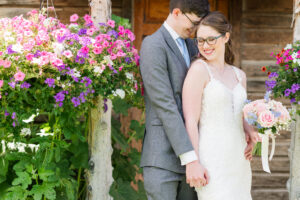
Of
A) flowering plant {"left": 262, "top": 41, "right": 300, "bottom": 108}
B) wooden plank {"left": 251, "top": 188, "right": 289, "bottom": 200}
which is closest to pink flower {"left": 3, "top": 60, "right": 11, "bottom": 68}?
flowering plant {"left": 262, "top": 41, "right": 300, "bottom": 108}

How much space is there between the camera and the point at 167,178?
249 cm

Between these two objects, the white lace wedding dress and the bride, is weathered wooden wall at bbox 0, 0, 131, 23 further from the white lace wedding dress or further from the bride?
the white lace wedding dress

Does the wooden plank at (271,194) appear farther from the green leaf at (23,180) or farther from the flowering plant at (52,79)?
the green leaf at (23,180)

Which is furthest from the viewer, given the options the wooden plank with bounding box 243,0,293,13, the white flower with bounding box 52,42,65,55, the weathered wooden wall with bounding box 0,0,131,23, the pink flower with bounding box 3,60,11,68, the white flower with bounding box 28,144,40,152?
the wooden plank with bounding box 243,0,293,13

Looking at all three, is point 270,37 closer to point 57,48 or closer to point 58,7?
point 58,7

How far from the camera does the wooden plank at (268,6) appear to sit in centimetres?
496

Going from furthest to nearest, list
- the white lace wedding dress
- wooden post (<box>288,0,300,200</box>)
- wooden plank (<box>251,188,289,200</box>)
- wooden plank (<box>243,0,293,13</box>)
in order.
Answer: wooden plank (<box>251,188,289,200</box>) → wooden plank (<box>243,0,293,13</box>) → wooden post (<box>288,0,300,200</box>) → the white lace wedding dress

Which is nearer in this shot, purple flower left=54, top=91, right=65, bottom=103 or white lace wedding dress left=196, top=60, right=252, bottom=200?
white lace wedding dress left=196, top=60, right=252, bottom=200

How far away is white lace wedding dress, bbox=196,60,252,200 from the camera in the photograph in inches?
97.9

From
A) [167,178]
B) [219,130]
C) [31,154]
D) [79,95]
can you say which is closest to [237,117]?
[219,130]

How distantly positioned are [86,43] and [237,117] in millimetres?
1138

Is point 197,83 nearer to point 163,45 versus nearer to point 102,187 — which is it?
point 163,45

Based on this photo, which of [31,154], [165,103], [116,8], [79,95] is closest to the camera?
[165,103]

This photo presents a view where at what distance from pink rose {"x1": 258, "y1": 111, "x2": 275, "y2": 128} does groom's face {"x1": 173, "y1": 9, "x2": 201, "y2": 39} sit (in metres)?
0.68
